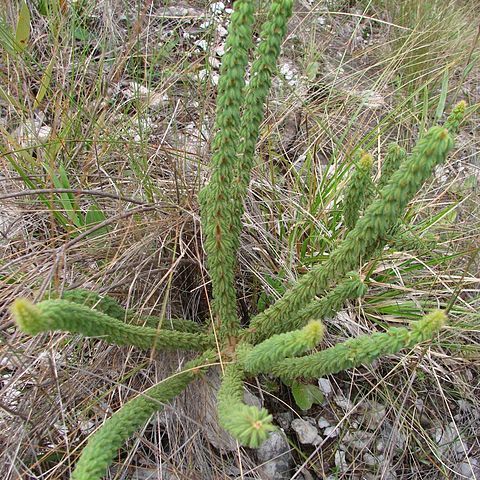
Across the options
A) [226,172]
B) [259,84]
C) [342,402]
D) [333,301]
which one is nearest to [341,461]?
[342,402]

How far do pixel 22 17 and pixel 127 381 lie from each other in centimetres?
159

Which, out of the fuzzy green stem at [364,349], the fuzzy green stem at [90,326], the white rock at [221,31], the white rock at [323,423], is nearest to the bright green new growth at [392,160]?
the fuzzy green stem at [364,349]

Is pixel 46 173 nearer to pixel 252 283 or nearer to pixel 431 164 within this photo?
pixel 252 283

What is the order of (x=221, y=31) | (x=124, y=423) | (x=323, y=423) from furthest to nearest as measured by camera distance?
(x=221, y=31) < (x=323, y=423) < (x=124, y=423)

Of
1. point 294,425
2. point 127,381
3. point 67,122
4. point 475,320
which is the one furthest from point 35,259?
point 475,320

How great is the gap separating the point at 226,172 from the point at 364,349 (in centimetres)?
55

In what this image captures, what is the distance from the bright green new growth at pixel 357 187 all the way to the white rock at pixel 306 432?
0.71m

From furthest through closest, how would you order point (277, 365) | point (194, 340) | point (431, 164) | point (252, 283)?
point (252, 283) → point (194, 340) → point (277, 365) → point (431, 164)

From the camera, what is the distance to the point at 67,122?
2.31 meters

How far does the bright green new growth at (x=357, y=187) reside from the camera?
155 centimetres

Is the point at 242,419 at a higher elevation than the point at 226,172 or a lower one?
lower

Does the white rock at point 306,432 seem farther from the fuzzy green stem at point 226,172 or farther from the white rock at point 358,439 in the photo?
the fuzzy green stem at point 226,172

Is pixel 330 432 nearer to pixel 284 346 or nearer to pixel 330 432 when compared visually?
pixel 330 432

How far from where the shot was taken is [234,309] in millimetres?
1677
